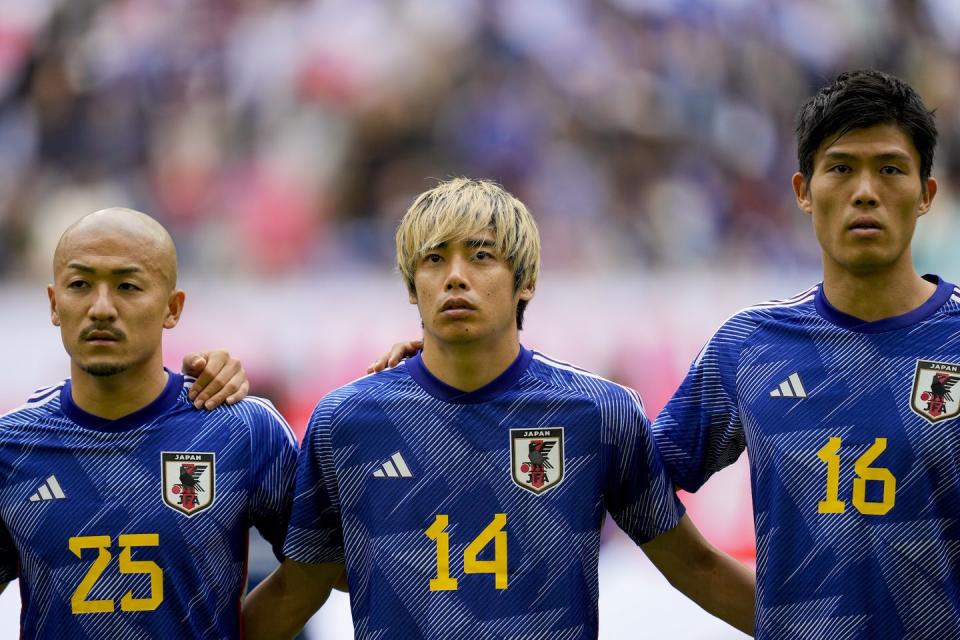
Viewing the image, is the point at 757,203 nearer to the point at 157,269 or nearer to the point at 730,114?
the point at 730,114

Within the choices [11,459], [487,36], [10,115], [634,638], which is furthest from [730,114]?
[11,459]

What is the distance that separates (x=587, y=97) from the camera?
6.77 m

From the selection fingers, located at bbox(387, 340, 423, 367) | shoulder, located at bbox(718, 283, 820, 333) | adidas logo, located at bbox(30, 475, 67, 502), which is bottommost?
adidas logo, located at bbox(30, 475, 67, 502)

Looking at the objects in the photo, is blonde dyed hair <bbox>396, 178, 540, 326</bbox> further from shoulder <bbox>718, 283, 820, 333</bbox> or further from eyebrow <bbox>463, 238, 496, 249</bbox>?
shoulder <bbox>718, 283, 820, 333</bbox>

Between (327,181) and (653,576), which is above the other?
(327,181)

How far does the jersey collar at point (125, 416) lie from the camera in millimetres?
3246

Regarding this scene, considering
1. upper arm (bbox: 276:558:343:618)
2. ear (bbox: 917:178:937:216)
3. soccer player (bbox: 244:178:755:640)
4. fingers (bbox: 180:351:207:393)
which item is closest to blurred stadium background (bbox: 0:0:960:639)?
fingers (bbox: 180:351:207:393)

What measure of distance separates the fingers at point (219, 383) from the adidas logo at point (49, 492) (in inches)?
16.2

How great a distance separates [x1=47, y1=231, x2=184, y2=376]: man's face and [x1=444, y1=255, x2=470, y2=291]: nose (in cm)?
80

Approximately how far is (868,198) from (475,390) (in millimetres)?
1092

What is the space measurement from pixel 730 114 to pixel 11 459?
15.6ft

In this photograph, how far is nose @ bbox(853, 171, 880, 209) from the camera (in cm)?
293

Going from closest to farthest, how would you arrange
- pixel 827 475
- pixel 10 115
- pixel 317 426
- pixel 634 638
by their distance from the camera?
pixel 827 475, pixel 317 426, pixel 634 638, pixel 10 115

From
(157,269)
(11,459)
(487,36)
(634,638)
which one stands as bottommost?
(634,638)
